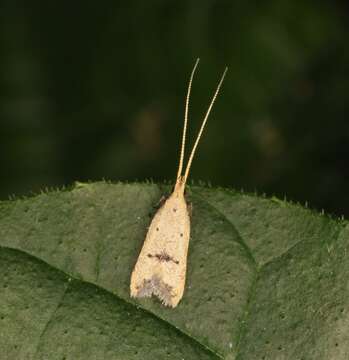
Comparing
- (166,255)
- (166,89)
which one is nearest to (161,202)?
(166,255)

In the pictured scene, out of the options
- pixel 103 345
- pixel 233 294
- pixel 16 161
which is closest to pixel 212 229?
pixel 233 294

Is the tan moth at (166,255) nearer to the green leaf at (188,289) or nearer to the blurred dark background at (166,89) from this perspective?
the green leaf at (188,289)

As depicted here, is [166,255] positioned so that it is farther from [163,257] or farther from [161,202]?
[161,202]

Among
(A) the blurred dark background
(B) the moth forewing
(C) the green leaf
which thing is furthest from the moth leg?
(A) the blurred dark background

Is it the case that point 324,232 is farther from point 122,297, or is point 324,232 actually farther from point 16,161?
point 16,161

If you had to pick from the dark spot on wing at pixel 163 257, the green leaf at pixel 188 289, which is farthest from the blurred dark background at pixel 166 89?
the green leaf at pixel 188 289

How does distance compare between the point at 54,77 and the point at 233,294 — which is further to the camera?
the point at 54,77
